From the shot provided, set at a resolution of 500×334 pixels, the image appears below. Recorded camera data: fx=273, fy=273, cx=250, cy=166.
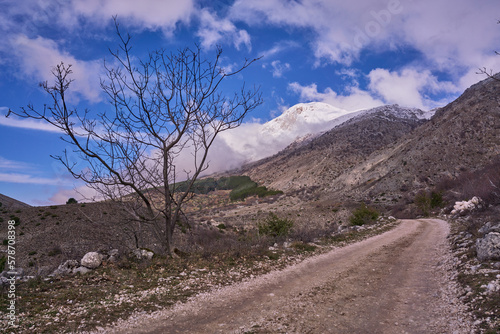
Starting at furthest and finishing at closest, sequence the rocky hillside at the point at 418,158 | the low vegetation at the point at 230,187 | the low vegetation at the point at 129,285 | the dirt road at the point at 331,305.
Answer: the rocky hillside at the point at 418,158 < the low vegetation at the point at 230,187 < the low vegetation at the point at 129,285 < the dirt road at the point at 331,305

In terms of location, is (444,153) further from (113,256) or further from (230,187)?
(113,256)

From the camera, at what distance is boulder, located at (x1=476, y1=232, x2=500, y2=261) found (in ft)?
24.0

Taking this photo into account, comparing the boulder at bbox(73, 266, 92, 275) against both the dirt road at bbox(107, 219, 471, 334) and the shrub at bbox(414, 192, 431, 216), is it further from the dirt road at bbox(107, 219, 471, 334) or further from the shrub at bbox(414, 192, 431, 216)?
the shrub at bbox(414, 192, 431, 216)

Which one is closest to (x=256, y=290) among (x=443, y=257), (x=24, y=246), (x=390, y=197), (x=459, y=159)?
(x=443, y=257)

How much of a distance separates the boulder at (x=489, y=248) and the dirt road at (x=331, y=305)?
110 centimetres

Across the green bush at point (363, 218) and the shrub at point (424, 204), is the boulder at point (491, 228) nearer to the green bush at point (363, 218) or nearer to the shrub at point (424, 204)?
the green bush at point (363, 218)

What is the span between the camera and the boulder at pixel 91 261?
848 cm

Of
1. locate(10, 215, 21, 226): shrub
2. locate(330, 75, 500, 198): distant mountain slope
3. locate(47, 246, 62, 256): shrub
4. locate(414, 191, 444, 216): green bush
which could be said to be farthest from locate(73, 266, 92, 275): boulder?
locate(330, 75, 500, 198): distant mountain slope

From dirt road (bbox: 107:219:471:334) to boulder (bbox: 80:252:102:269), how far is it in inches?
163

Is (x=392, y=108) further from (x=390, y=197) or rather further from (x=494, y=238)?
(x=494, y=238)

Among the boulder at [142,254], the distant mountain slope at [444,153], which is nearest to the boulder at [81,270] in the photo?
the boulder at [142,254]

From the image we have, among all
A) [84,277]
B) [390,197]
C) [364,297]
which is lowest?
[390,197]

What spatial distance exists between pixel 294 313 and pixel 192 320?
2023 mm

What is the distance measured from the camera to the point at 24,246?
73.7ft
